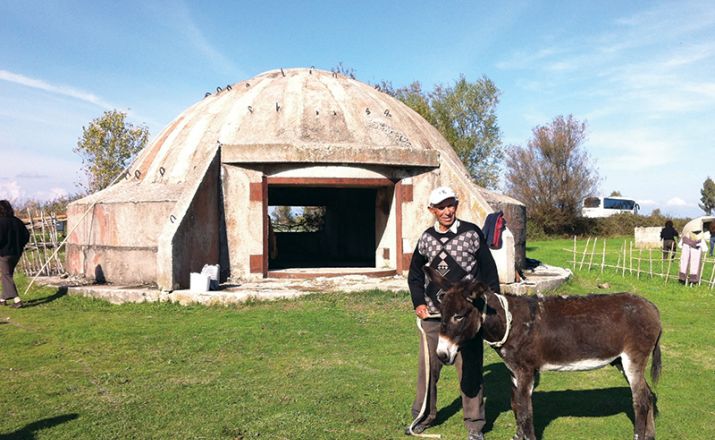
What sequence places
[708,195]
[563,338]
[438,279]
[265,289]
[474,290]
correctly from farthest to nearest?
[708,195] → [265,289] → [563,338] → [438,279] → [474,290]

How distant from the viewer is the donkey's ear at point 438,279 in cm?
447

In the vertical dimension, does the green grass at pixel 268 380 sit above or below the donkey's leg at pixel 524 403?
below

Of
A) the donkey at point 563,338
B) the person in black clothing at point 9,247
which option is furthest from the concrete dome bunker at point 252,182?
the donkey at point 563,338

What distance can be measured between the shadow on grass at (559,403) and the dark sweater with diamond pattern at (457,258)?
54.8 inches

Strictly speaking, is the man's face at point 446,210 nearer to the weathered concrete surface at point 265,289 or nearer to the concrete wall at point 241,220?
the weathered concrete surface at point 265,289

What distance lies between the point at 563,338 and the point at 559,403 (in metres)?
1.65

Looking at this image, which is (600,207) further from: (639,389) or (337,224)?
(639,389)

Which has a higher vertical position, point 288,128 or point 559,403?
point 288,128

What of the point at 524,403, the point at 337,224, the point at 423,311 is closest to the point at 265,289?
the point at 423,311

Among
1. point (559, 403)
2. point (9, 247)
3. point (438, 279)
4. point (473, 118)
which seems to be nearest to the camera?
point (438, 279)

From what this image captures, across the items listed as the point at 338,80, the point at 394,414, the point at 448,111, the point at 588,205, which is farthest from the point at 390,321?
the point at 588,205

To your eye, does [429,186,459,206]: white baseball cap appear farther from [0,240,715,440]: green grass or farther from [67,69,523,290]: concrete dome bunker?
Result: [67,69,523,290]: concrete dome bunker

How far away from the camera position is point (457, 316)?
4324 millimetres

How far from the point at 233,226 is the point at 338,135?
134 inches
